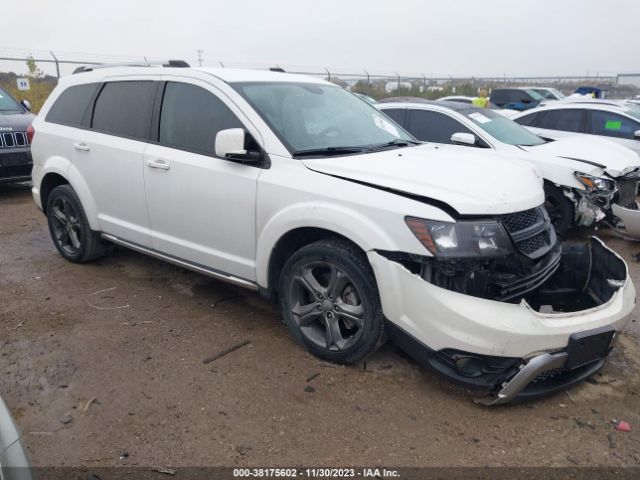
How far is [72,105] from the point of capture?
16.3 feet

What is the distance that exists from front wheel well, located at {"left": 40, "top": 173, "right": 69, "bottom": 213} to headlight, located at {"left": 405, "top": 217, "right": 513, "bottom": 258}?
3.83 metres

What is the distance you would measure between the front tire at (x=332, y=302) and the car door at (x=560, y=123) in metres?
6.73

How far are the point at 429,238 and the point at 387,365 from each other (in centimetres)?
106

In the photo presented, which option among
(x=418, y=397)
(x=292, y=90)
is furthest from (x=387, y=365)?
(x=292, y=90)

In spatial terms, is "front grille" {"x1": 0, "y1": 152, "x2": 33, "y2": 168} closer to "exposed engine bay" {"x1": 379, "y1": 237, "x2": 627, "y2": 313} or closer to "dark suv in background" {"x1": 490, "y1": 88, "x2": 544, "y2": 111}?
"exposed engine bay" {"x1": 379, "y1": 237, "x2": 627, "y2": 313}

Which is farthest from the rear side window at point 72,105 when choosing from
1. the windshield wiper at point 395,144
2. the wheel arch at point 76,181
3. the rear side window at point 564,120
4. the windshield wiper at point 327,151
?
the rear side window at point 564,120

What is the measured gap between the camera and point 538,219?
3256 mm

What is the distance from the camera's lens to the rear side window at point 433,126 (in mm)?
6708

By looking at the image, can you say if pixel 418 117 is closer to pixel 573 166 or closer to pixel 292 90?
pixel 573 166

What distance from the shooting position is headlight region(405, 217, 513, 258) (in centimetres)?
278

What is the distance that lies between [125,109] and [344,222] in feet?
8.06

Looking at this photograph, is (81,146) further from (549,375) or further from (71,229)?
(549,375)

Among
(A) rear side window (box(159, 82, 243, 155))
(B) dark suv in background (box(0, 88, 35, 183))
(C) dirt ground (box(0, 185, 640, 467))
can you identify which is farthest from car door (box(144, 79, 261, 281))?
(B) dark suv in background (box(0, 88, 35, 183))

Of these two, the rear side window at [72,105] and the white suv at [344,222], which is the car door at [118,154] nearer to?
the white suv at [344,222]
